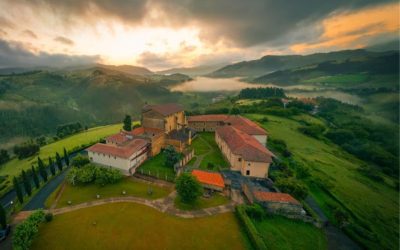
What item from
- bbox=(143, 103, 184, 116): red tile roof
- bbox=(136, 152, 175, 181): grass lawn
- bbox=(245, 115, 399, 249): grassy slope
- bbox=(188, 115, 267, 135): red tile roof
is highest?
bbox=(143, 103, 184, 116): red tile roof

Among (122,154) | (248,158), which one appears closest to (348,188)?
(248,158)

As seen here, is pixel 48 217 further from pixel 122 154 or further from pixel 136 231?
pixel 122 154

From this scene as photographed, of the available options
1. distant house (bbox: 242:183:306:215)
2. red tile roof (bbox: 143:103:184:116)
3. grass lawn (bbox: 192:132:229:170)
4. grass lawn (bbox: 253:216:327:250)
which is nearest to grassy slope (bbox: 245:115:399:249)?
grass lawn (bbox: 253:216:327:250)

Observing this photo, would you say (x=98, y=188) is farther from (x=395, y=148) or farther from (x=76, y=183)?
(x=395, y=148)

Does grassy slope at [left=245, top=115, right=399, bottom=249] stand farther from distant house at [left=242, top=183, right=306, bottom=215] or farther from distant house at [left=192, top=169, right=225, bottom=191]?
distant house at [left=192, top=169, right=225, bottom=191]

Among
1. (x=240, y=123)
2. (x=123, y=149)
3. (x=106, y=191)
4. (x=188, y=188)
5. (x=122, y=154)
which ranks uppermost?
(x=123, y=149)
